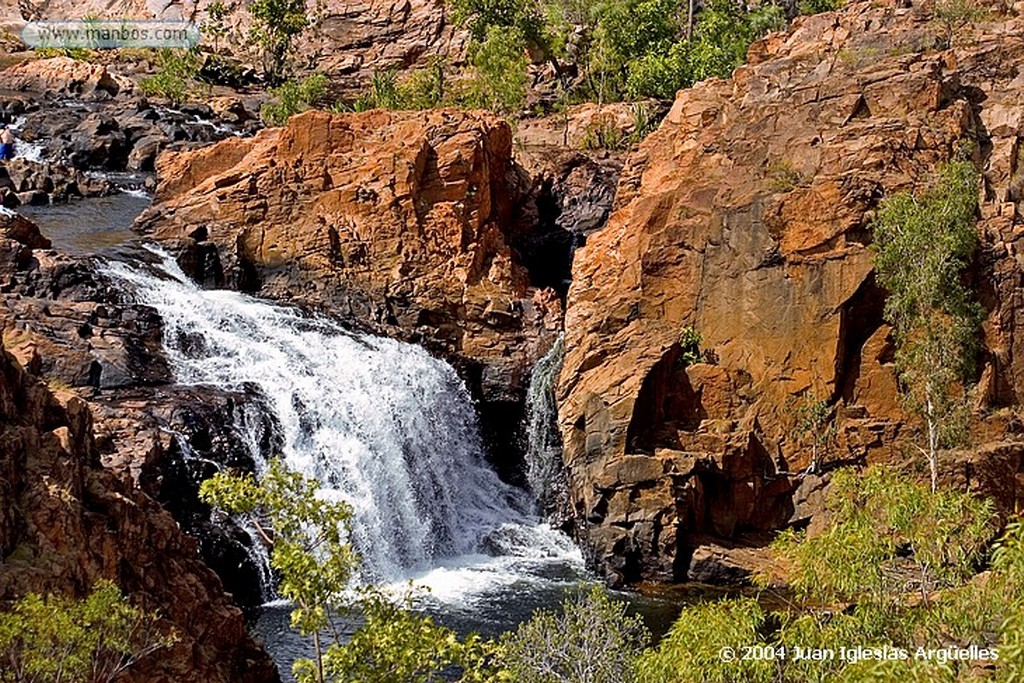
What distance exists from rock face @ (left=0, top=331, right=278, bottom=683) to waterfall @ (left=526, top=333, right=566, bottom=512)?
16228 millimetres

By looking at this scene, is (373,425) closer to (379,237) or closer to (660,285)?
(379,237)

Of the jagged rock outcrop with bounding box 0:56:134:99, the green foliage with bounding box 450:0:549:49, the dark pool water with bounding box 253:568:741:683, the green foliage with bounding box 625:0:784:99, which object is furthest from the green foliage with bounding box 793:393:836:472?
the jagged rock outcrop with bounding box 0:56:134:99

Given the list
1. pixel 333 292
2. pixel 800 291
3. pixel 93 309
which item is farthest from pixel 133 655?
pixel 333 292

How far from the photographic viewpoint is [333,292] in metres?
40.4

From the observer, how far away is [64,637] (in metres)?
13.4

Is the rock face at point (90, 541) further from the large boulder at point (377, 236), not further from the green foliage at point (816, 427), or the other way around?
the large boulder at point (377, 236)

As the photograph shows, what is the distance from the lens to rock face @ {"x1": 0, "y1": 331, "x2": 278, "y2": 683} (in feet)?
55.9

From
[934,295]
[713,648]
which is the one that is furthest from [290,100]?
[713,648]

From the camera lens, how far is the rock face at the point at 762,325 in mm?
32062

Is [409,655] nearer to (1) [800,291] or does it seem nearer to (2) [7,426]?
(2) [7,426]

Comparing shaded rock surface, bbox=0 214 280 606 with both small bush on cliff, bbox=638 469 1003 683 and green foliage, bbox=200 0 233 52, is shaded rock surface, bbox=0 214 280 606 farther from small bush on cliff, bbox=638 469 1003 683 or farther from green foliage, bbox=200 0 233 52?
green foliage, bbox=200 0 233 52

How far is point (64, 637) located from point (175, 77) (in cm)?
5859

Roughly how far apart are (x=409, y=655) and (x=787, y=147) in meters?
25.3

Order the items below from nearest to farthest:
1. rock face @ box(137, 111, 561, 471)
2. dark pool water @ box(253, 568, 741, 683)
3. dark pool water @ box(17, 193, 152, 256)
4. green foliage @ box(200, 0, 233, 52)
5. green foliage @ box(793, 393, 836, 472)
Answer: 1. dark pool water @ box(253, 568, 741, 683)
2. green foliage @ box(793, 393, 836, 472)
3. rock face @ box(137, 111, 561, 471)
4. dark pool water @ box(17, 193, 152, 256)
5. green foliage @ box(200, 0, 233, 52)
